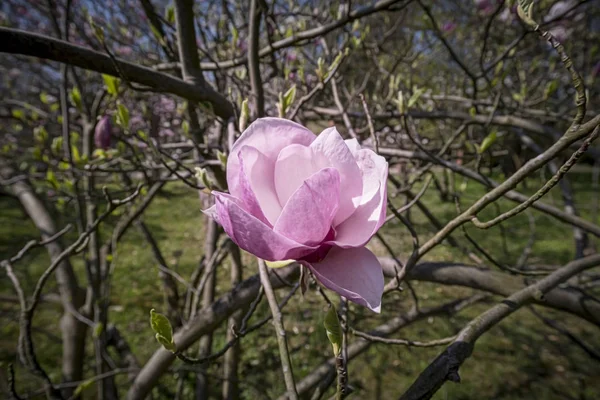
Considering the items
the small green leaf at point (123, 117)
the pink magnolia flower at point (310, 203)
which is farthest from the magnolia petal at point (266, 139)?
the small green leaf at point (123, 117)

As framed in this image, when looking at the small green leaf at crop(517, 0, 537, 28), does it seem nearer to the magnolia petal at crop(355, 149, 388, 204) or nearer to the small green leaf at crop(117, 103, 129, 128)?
the magnolia petal at crop(355, 149, 388, 204)

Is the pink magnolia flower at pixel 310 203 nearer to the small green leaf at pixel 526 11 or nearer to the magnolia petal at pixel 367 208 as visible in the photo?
the magnolia petal at pixel 367 208

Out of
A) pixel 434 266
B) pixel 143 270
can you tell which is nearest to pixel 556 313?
pixel 434 266

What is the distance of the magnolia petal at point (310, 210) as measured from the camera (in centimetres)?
43

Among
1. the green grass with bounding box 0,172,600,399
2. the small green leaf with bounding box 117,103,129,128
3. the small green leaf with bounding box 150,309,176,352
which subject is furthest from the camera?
the green grass with bounding box 0,172,600,399

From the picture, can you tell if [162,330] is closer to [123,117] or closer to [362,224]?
[362,224]

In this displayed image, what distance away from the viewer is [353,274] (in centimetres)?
47

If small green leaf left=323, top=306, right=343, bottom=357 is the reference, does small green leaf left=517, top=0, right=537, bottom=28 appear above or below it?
above

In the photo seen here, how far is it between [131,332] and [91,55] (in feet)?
8.35

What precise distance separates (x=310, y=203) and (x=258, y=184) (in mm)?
104

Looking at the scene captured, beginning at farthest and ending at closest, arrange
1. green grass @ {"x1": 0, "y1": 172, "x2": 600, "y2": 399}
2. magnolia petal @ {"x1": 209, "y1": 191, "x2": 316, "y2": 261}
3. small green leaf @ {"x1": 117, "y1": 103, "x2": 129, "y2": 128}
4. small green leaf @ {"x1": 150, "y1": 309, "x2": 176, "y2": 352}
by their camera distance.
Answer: green grass @ {"x1": 0, "y1": 172, "x2": 600, "y2": 399} < small green leaf @ {"x1": 117, "y1": 103, "x2": 129, "y2": 128} < small green leaf @ {"x1": 150, "y1": 309, "x2": 176, "y2": 352} < magnolia petal @ {"x1": 209, "y1": 191, "x2": 316, "y2": 261}

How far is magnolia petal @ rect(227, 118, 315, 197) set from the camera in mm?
488

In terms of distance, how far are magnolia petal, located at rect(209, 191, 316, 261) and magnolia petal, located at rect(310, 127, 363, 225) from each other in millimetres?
91

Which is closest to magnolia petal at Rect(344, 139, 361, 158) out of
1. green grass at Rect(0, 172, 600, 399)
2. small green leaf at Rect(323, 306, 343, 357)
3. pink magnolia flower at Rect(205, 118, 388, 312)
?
pink magnolia flower at Rect(205, 118, 388, 312)
